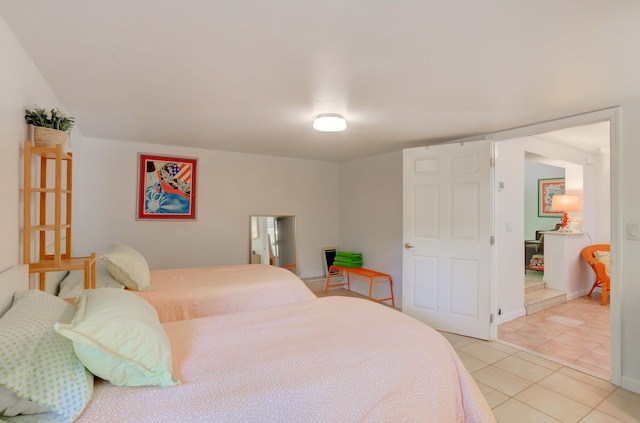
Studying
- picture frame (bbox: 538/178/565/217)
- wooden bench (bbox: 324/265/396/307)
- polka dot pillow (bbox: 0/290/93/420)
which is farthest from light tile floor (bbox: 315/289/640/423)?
picture frame (bbox: 538/178/565/217)

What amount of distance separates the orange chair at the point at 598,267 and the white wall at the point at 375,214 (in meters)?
2.78

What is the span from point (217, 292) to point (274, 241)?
2.31 m

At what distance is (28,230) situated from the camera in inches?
67.2

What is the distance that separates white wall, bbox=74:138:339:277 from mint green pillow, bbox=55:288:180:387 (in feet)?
9.53

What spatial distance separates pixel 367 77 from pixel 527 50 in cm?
84

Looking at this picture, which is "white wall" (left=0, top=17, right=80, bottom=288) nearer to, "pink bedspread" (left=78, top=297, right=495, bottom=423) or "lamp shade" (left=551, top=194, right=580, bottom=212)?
"pink bedspread" (left=78, top=297, right=495, bottom=423)

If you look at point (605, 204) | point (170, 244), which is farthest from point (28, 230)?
point (605, 204)

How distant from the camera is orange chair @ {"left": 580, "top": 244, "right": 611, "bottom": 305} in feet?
14.6

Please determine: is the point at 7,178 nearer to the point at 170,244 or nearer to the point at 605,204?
the point at 170,244

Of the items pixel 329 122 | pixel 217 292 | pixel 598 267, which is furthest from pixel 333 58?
pixel 598 267

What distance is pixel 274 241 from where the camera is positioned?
4957 millimetres

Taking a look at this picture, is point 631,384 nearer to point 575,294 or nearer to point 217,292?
point 575,294

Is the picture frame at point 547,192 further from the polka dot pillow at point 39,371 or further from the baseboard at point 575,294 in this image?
the polka dot pillow at point 39,371

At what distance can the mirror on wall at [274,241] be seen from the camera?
476 cm
